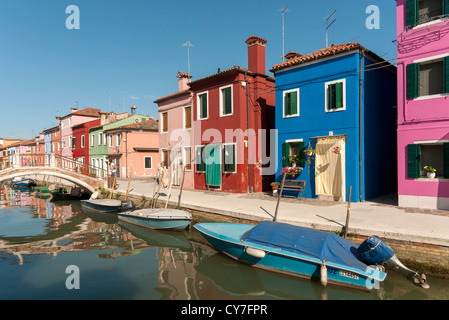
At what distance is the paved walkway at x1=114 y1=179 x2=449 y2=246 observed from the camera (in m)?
6.81

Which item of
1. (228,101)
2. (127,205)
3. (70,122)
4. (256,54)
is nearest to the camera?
(127,205)

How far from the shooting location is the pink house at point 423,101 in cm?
948

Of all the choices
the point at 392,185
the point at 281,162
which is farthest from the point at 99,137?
the point at 392,185

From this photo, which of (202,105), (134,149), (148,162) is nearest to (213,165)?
(202,105)

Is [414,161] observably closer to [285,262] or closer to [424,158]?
[424,158]

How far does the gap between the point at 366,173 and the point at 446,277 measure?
20.0 feet

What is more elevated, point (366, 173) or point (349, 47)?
point (349, 47)

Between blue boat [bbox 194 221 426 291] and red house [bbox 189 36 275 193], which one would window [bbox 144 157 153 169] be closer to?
red house [bbox 189 36 275 193]

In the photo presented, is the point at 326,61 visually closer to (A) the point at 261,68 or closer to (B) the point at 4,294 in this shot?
(A) the point at 261,68

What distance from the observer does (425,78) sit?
32.9 ft

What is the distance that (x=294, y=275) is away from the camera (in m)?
6.50

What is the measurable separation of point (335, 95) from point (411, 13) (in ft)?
12.3

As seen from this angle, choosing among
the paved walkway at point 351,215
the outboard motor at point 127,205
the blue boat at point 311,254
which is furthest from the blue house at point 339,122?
the outboard motor at point 127,205

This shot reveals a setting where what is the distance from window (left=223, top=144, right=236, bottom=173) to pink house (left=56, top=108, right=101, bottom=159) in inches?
1038
